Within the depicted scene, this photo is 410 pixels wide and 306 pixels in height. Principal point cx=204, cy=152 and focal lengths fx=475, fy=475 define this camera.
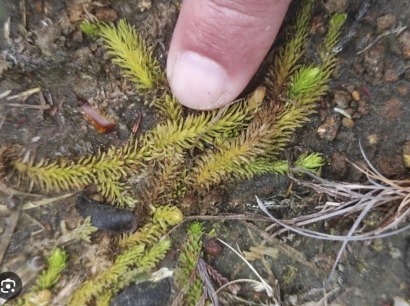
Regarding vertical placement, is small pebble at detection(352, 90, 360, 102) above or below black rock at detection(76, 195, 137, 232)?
above

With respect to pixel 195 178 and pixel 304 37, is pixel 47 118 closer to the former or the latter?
pixel 195 178

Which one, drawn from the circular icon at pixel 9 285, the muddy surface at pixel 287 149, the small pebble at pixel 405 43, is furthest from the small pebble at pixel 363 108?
the circular icon at pixel 9 285

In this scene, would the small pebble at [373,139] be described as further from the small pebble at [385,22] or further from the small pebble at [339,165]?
the small pebble at [385,22]

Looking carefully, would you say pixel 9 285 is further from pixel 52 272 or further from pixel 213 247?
pixel 213 247

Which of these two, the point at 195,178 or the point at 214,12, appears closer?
the point at 214,12

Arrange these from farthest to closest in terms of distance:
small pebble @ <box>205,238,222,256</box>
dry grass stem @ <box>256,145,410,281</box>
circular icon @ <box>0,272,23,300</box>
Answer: small pebble @ <box>205,238,222,256</box>
circular icon @ <box>0,272,23,300</box>
dry grass stem @ <box>256,145,410,281</box>

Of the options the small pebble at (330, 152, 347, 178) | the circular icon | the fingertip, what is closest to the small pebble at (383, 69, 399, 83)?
the small pebble at (330, 152, 347, 178)

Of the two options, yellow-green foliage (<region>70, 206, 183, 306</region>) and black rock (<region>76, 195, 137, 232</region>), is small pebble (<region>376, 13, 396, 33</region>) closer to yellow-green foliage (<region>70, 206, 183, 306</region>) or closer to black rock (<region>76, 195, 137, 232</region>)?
yellow-green foliage (<region>70, 206, 183, 306</region>)

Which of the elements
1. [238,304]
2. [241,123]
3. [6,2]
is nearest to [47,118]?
[6,2]
